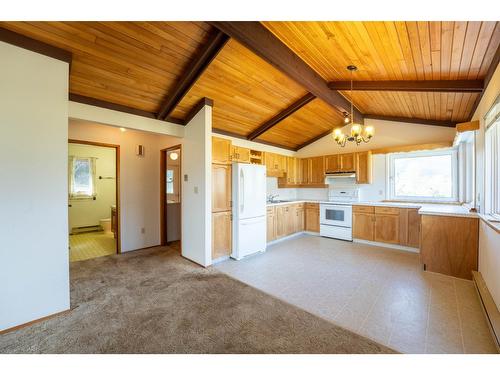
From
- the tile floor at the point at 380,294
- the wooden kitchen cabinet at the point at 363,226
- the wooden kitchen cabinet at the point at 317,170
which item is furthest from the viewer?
the wooden kitchen cabinet at the point at 317,170

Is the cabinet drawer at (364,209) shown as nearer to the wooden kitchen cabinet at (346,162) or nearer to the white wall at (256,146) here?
the wooden kitchen cabinet at (346,162)

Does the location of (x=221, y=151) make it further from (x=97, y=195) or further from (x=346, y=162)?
(x=97, y=195)

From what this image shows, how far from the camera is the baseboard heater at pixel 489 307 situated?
179cm

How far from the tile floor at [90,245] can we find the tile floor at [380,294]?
2.59 metres

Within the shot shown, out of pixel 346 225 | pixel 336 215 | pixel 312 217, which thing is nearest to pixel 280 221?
pixel 312 217

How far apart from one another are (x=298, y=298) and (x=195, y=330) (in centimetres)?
121

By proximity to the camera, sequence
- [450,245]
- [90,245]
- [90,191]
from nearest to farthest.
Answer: [450,245], [90,245], [90,191]

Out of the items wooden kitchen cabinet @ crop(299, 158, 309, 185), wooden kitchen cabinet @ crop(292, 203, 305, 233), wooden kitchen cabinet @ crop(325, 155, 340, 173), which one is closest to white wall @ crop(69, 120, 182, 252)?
wooden kitchen cabinet @ crop(292, 203, 305, 233)

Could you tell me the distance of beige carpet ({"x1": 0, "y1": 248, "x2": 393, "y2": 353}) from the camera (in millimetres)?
1774

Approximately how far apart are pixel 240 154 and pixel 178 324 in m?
3.10

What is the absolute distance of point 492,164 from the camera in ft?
8.43

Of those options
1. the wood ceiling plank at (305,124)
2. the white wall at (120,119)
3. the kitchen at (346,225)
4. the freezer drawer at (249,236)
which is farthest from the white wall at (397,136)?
the white wall at (120,119)

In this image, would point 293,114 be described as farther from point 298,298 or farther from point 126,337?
point 126,337
